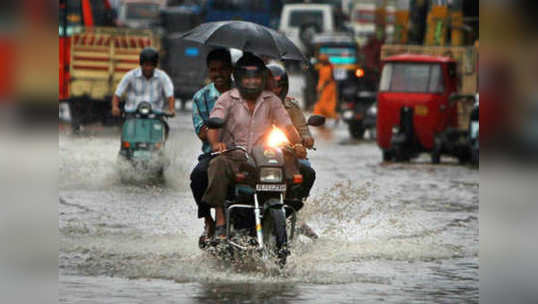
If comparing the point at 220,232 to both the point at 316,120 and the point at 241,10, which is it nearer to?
the point at 316,120

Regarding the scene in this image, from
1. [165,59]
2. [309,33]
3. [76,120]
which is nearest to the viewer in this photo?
[76,120]

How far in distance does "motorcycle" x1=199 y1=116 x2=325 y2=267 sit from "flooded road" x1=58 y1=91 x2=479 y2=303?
0.59ft

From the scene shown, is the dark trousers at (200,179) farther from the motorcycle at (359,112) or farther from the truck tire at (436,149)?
the motorcycle at (359,112)

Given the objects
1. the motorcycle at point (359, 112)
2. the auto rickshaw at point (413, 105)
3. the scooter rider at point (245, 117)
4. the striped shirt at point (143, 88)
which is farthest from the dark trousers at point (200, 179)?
the motorcycle at point (359, 112)

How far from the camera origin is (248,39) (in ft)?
31.8

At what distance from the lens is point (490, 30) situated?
5301 mm

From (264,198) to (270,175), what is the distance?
0.21 meters

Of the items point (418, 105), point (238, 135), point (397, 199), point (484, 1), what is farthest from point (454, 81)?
point (484, 1)

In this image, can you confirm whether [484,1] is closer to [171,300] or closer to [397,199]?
[171,300]

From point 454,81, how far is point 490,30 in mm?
17589

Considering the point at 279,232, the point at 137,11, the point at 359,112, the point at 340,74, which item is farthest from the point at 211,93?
the point at 137,11

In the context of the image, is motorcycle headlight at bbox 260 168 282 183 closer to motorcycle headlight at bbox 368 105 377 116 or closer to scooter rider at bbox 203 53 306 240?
scooter rider at bbox 203 53 306 240

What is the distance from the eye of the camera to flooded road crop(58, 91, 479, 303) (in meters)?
8.31

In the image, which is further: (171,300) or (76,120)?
(76,120)
